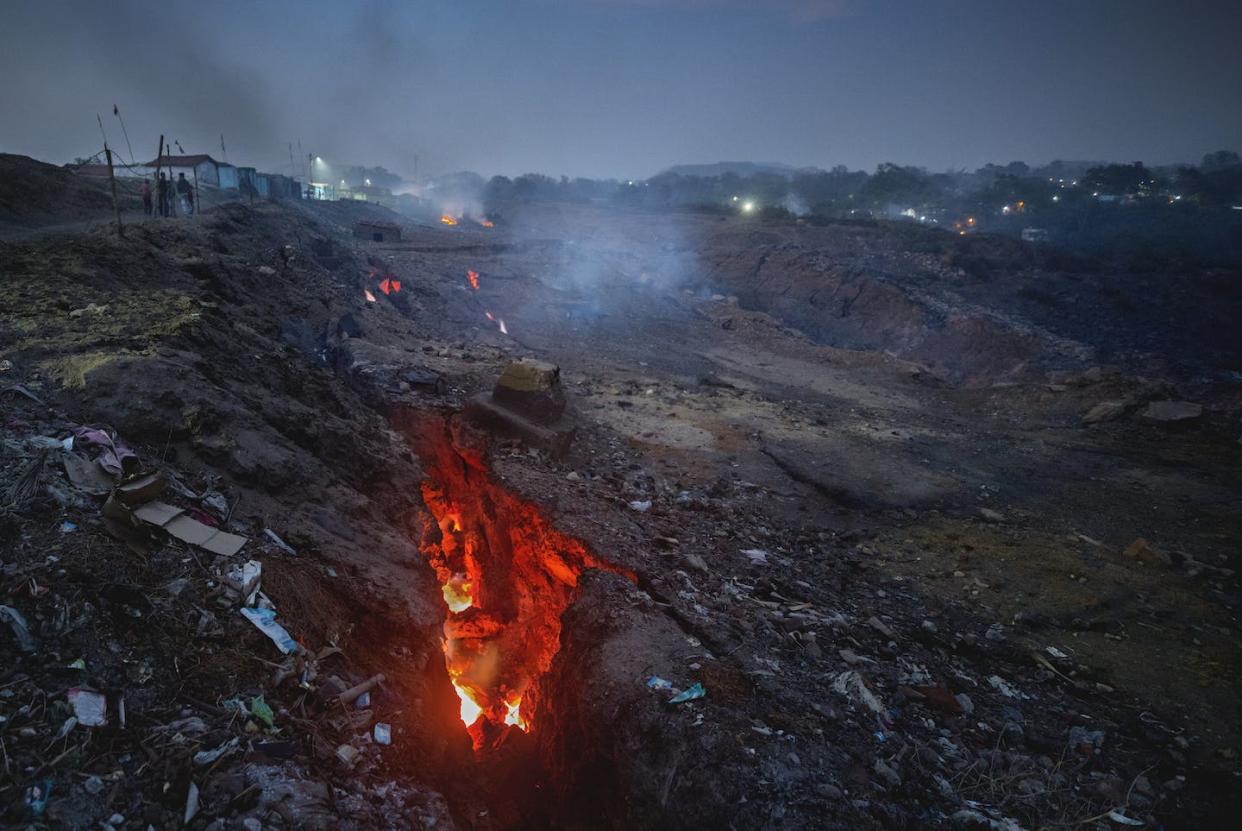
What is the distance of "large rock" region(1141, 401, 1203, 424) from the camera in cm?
873

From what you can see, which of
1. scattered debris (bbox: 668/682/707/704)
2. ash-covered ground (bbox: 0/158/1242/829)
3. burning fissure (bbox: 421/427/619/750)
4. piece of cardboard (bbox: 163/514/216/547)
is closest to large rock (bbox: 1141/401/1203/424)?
ash-covered ground (bbox: 0/158/1242/829)

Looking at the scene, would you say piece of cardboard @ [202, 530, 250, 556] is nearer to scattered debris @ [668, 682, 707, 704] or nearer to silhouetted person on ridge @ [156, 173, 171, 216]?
scattered debris @ [668, 682, 707, 704]

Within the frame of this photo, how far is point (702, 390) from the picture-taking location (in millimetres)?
10484

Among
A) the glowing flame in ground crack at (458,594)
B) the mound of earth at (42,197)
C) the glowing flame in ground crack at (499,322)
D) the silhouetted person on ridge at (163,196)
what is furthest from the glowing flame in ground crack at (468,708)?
the silhouetted person on ridge at (163,196)

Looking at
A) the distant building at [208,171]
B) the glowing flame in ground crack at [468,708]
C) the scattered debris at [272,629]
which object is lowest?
the glowing flame in ground crack at [468,708]

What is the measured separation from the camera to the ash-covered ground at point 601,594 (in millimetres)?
2148

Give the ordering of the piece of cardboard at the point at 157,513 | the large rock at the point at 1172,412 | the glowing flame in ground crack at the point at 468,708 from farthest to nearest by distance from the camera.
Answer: the large rock at the point at 1172,412 → the glowing flame in ground crack at the point at 468,708 → the piece of cardboard at the point at 157,513

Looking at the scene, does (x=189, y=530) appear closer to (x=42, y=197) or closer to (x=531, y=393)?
(x=531, y=393)

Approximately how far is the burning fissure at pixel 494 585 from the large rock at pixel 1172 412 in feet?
33.2

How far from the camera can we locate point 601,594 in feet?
13.2

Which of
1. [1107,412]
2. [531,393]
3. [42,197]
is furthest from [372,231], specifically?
[1107,412]

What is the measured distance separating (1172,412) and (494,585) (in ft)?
36.3

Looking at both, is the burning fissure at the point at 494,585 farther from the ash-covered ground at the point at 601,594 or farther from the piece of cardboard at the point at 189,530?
the piece of cardboard at the point at 189,530

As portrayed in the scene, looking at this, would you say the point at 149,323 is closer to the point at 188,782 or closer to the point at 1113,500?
the point at 188,782
